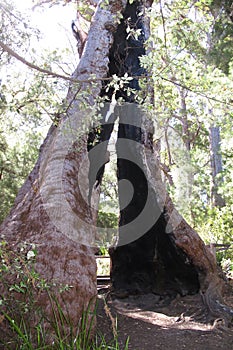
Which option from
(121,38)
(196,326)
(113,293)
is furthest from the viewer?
(121,38)

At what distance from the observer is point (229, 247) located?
8.65 meters

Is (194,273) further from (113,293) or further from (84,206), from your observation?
(84,206)

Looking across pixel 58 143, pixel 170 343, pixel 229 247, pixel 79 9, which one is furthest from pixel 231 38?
pixel 170 343

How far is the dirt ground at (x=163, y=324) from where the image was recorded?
12.2ft

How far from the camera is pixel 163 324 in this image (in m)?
4.43

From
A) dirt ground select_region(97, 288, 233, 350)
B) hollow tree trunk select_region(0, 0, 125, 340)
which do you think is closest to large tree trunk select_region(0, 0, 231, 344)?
hollow tree trunk select_region(0, 0, 125, 340)

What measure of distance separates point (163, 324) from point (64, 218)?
1897 millimetres

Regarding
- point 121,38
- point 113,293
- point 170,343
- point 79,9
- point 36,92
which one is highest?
point 79,9

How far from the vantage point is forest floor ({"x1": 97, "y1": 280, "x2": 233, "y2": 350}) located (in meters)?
3.73

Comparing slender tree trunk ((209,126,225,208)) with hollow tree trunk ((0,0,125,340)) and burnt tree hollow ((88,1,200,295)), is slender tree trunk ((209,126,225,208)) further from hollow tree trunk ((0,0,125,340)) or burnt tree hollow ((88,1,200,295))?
hollow tree trunk ((0,0,125,340))

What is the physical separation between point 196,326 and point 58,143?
268cm

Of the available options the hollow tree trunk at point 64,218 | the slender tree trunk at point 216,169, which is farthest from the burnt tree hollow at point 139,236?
the slender tree trunk at point 216,169

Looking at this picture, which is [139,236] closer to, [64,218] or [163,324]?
[163,324]

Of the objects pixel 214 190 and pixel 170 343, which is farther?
pixel 214 190
